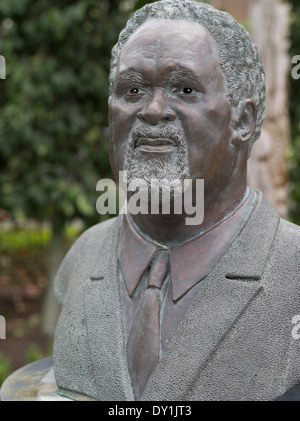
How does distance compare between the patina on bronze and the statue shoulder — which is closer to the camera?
the patina on bronze

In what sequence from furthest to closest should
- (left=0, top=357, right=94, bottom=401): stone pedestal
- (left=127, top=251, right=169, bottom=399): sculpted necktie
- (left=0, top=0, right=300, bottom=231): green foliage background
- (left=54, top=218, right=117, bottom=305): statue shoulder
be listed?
1. (left=0, top=0, right=300, bottom=231): green foliage background
2. (left=54, top=218, right=117, bottom=305): statue shoulder
3. (left=0, top=357, right=94, bottom=401): stone pedestal
4. (left=127, top=251, right=169, bottom=399): sculpted necktie

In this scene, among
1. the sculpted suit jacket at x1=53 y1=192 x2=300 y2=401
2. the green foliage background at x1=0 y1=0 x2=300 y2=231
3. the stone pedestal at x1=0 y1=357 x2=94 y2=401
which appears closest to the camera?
the sculpted suit jacket at x1=53 y1=192 x2=300 y2=401

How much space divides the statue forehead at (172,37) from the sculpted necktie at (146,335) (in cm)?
80

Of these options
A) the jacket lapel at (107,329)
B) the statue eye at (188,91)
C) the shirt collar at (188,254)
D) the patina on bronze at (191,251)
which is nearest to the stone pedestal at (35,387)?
the patina on bronze at (191,251)

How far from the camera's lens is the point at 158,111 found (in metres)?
2.15

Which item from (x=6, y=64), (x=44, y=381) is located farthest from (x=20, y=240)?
(x=44, y=381)

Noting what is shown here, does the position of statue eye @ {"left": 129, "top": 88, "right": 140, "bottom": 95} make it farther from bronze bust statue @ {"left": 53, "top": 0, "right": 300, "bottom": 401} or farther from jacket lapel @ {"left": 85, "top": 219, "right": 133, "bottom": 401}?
jacket lapel @ {"left": 85, "top": 219, "right": 133, "bottom": 401}

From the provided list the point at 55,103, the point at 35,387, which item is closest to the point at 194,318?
the point at 35,387

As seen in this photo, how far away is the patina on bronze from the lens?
2.14 metres

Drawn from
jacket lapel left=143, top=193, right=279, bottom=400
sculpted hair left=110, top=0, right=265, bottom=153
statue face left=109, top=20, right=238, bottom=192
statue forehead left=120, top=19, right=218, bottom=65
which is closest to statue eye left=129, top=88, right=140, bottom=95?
statue face left=109, top=20, right=238, bottom=192

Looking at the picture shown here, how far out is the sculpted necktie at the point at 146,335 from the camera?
223cm

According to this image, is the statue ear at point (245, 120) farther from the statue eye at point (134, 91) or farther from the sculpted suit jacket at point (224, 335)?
the statue eye at point (134, 91)

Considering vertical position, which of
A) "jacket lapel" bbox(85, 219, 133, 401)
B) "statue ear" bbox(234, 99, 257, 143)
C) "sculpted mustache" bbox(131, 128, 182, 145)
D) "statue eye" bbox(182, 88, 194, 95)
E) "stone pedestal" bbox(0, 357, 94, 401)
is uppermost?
"statue eye" bbox(182, 88, 194, 95)
